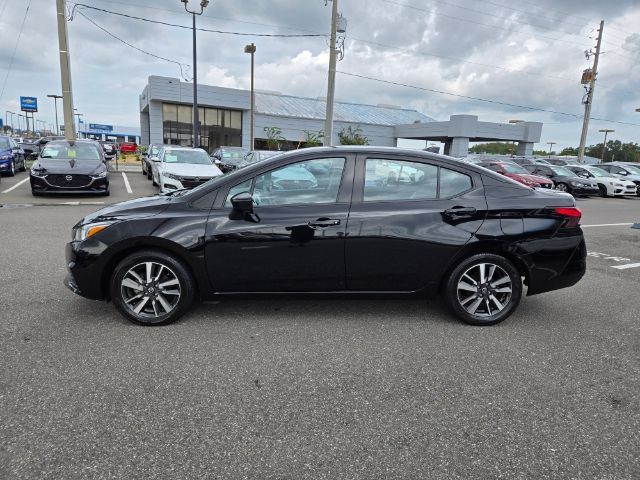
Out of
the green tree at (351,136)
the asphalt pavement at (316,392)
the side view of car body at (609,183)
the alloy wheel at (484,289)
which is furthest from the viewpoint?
the green tree at (351,136)

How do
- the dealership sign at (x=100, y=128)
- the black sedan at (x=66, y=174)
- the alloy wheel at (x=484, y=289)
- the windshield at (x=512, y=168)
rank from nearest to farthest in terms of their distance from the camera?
the alloy wheel at (x=484, y=289), the black sedan at (x=66, y=174), the windshield at (x=512, y=168), the dealership sign at (x=100, y=128)

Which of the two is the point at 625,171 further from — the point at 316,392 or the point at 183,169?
the point at 316,392

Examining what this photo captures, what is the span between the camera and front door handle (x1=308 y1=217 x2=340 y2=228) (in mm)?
3809

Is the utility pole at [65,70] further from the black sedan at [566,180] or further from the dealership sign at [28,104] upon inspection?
the dealership sign at [28,104]

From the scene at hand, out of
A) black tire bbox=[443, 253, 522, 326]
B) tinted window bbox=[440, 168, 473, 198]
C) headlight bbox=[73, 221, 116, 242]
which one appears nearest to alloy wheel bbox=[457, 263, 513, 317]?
black tire bbox=[443, 253, 522, 326]

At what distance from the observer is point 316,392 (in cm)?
295

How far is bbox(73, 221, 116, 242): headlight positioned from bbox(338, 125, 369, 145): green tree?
42.8m

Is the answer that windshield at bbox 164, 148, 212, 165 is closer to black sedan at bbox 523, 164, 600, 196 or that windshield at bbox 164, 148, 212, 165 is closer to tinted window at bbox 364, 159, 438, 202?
tinted window at bbox 364, 159, 438, 202

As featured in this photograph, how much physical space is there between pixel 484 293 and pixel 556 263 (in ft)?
2.39

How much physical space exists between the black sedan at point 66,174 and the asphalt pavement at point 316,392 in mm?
8297

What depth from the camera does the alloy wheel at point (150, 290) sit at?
382 centimetres

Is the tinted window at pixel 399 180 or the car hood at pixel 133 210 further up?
the tinted window at pixel 399 180

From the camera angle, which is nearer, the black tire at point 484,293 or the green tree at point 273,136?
the black tire at point 484,293

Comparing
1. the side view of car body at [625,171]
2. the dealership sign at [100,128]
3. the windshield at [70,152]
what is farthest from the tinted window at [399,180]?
the dealership sign at [100,128]
